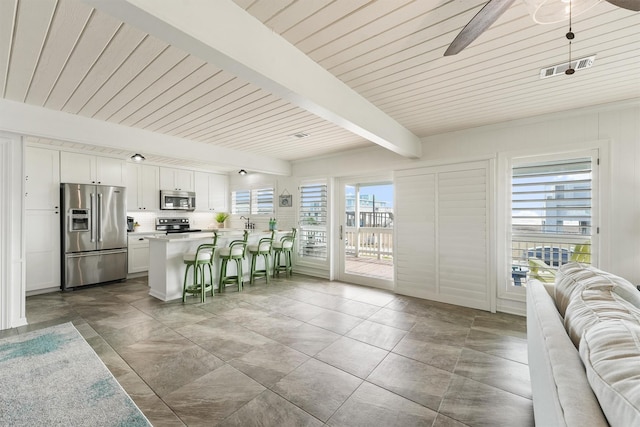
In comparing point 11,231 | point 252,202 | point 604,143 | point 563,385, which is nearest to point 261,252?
point 252,202

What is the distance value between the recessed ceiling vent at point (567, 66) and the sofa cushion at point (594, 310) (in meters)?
1.88

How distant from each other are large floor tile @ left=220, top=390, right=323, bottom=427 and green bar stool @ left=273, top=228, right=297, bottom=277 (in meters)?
3.93

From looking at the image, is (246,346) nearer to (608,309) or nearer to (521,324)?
(608,309)

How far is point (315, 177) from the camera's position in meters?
5.93

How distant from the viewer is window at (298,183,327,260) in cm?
591

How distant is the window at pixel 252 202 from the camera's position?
273 inches

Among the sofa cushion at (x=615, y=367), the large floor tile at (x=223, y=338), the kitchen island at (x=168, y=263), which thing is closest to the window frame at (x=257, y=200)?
the kitchen island at (x=168, y=263)

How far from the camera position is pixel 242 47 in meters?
1.67

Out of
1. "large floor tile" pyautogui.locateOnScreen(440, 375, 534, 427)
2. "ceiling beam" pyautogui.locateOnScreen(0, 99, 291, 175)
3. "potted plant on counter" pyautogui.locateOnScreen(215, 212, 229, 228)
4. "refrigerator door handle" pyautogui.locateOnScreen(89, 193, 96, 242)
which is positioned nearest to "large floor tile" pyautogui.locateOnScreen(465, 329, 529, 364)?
"large floor tile" pyautogui.locateOnScreen(440, 375, 534, 427)

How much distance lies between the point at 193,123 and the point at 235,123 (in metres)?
0.54

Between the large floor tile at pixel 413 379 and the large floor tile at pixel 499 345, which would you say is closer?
the large floor tile at pixel 413 379

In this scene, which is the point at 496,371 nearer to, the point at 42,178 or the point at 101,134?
the point at 101,134

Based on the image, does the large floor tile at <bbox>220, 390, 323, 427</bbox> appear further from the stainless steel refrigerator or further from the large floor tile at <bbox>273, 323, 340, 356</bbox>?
the stainless steel refrigerator

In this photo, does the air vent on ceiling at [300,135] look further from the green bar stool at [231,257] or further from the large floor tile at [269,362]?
the large floor tile at [269,362]
